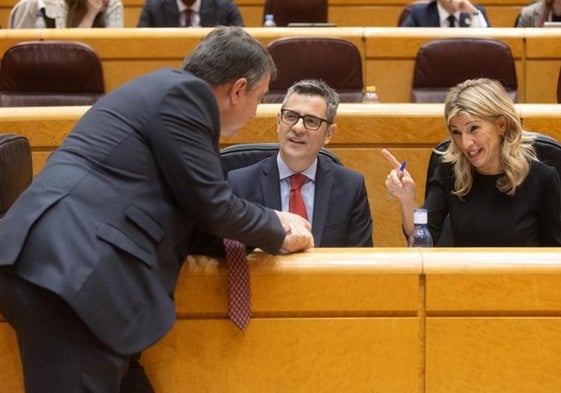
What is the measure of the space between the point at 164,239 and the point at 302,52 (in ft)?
5.39

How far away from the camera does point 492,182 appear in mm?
1769

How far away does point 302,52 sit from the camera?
8.90ft

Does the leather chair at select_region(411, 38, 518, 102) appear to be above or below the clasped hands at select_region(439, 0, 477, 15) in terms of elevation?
below

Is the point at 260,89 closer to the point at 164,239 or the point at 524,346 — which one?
the point at 164,239

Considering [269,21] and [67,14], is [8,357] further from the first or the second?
[269,21]

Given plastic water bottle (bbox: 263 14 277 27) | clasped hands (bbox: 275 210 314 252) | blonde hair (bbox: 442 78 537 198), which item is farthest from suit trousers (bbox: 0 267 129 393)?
plastic water bottle (bbox: 263 14 277 27)

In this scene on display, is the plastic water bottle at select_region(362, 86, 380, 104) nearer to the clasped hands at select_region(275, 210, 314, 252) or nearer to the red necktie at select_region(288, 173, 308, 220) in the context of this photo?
the red necktie at select_region(288, 173, 308, 220)

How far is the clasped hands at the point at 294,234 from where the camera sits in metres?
1.27

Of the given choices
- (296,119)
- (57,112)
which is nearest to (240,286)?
(296,119)

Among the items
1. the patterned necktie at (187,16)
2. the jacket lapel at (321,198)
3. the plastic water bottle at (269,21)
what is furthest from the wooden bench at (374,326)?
the plastic water bottle at (269,21)

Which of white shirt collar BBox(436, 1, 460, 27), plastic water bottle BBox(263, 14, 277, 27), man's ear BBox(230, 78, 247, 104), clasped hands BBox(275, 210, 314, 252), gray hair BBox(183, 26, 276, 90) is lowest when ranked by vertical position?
clasped hands BBox(275, 210, 314, 252)

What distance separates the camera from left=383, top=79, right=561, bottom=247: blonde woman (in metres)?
1.74

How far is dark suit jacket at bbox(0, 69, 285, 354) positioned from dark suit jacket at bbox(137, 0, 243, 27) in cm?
228

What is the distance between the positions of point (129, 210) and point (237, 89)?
256mm
